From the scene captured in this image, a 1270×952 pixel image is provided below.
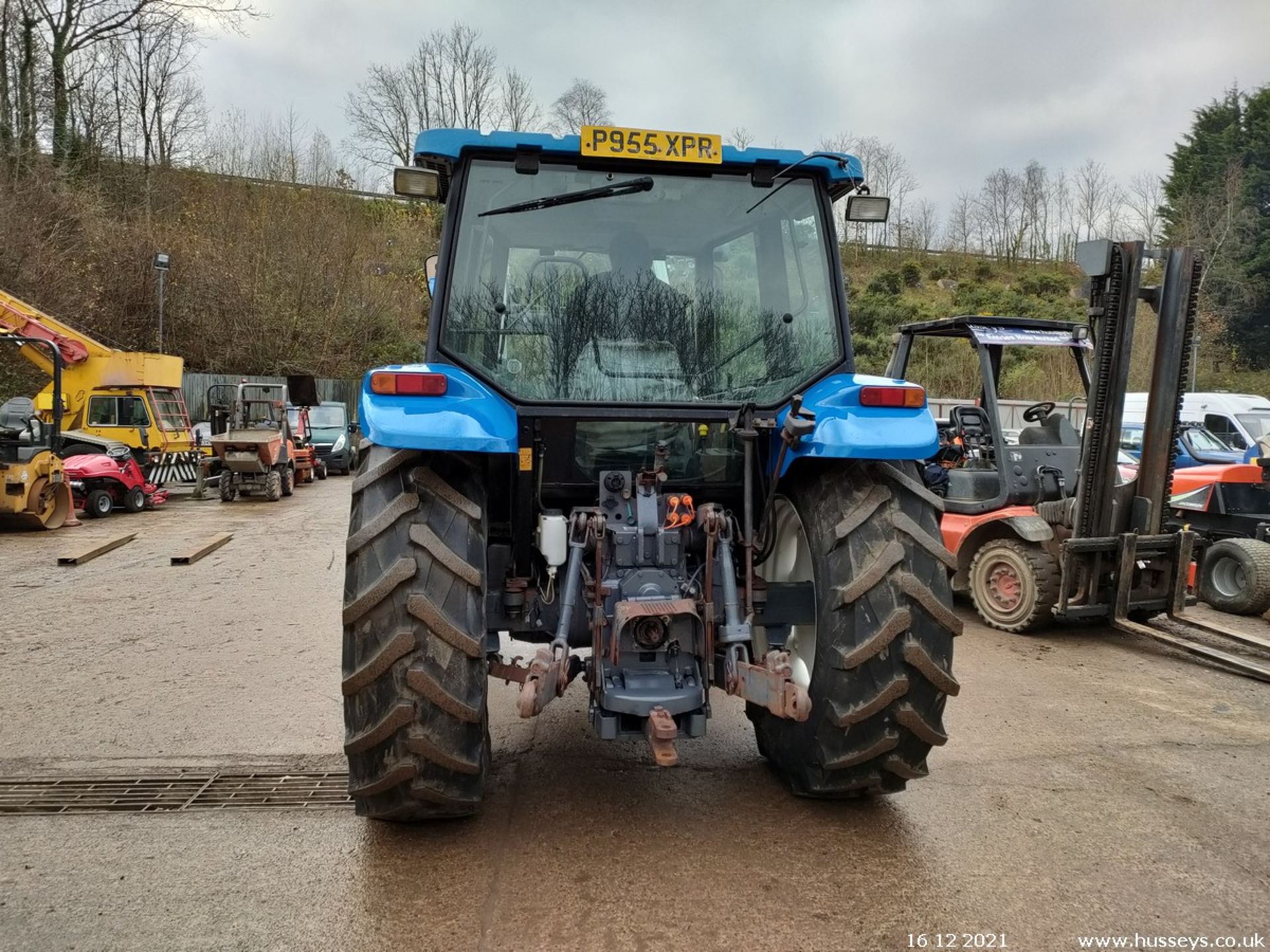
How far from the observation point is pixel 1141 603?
242 inches

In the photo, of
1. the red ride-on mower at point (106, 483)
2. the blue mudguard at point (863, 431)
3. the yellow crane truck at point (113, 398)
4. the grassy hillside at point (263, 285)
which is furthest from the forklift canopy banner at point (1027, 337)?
the grassy hillside at point (263, 285)

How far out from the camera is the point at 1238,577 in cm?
706

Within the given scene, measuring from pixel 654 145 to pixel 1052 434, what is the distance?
576 centimetres

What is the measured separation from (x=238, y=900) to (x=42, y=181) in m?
27.3

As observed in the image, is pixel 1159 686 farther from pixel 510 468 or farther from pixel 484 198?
pixel 484 198

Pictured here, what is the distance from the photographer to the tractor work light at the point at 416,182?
11.3ft

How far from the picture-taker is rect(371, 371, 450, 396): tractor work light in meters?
2.85

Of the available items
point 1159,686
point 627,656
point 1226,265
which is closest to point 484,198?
point 627,656

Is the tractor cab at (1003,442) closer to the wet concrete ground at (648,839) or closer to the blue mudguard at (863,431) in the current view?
the wet concrete ground at (648,839)

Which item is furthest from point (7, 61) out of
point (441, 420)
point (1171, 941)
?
point (1171, 941)

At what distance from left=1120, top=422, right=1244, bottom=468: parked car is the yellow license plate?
696 cm

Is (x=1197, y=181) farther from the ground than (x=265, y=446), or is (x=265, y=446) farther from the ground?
(x=1197, y=181)

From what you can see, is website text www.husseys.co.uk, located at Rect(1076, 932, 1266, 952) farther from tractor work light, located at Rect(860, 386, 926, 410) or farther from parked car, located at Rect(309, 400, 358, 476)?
parked car, located at Rect(309, 400, 358, 476)

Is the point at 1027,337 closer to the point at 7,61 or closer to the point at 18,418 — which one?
the point at 18,418
